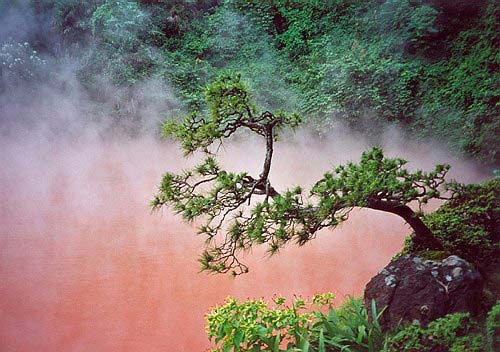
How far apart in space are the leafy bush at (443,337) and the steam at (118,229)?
0.83 m

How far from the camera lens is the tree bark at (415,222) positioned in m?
2.11

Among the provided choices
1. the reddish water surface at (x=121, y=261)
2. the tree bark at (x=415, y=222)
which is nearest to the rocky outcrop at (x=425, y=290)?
the tree bark at (x=415, y=222)

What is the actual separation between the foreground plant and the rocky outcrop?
0.70 ft

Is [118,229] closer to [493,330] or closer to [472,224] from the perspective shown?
[472,224]

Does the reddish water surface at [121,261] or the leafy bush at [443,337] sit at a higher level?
the reddish water surface at [121,261]

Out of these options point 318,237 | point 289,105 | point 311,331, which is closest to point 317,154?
point 289,105

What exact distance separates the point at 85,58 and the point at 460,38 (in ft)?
7.73

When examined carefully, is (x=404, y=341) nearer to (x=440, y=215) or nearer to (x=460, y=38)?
(x=440, y=215)

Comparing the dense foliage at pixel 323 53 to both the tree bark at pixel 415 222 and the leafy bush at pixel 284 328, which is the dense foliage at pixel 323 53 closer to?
the tree bark at pixel 415 222

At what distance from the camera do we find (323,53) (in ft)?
11.9

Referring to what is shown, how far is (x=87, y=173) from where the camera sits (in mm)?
3369

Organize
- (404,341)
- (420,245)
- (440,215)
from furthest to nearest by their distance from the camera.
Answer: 1. (440,215)
2. (420,245)
3. (404,341)

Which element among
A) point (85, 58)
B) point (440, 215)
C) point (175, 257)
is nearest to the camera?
point (440, 215)

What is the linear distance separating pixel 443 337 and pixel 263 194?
2.56 ft
